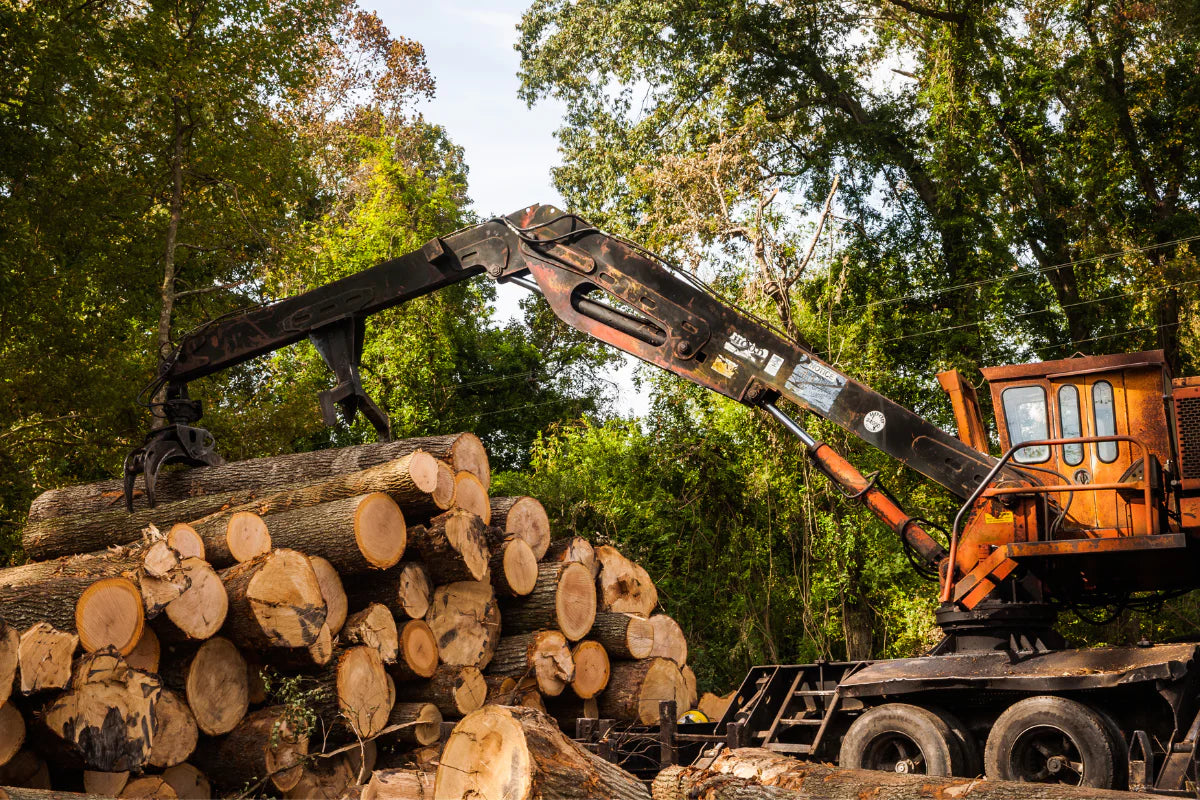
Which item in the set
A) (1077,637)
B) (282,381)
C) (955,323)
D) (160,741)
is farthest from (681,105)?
(160,741)

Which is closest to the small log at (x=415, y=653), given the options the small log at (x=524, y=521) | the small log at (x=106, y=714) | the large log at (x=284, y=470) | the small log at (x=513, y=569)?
the small log at (x=513, y=569)

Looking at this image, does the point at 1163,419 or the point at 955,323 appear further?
the point at 955,323

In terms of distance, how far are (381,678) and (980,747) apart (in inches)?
186

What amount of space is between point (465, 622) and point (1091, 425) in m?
5.52

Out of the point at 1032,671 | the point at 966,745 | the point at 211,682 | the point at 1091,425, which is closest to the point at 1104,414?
the point at 1091,425

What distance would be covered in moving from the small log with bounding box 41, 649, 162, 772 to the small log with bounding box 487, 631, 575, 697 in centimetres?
335

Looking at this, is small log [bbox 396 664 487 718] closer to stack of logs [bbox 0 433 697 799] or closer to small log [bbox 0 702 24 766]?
stack of logs [bbox 0 433 697 799]

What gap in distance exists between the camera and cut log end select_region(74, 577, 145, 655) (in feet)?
24.0

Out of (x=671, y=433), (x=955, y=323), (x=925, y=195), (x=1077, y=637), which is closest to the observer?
(x=1077, y=637)

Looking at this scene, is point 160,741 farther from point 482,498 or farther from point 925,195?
point 925,195

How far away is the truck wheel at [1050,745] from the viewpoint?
669cm

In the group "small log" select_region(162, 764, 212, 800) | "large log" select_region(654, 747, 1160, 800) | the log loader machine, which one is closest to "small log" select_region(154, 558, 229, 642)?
"small log" select_region(162, 764, 212, 800)

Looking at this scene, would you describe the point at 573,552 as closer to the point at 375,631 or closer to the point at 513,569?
the point at 513,569

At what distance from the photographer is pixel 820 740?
785 centimetres
